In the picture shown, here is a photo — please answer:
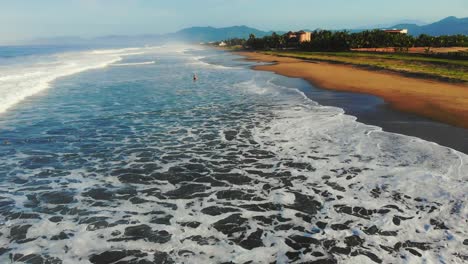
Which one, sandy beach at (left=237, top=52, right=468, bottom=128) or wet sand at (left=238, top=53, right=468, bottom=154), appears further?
sandy beach at (left=237, top=52, right=468, bottom=128)

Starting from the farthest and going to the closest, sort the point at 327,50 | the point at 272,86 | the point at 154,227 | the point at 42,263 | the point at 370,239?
the point at 327,50, the point at 272,86, the point at 154,227, the point at 370,239, the point at 42,263

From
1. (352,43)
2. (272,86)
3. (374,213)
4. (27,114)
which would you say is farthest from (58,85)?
(352,43)

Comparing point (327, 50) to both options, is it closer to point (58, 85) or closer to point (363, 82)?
point (363, 82)

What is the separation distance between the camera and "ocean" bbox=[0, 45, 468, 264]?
315 inches

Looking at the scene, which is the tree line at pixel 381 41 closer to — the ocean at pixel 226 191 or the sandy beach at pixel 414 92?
the sandy beach at pixel 414 92

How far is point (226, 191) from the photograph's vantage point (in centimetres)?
1095

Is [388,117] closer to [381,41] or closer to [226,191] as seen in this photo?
[226,191]

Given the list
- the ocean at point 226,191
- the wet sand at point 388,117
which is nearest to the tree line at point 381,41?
A: the wet sand at point 388,117

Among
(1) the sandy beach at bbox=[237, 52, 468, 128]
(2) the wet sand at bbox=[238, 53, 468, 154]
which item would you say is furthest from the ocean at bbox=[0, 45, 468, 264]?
(1) the sandy beach at bbox=[237, 52, 468, 128]

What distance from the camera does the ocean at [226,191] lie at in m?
8.01

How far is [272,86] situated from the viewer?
3272cm

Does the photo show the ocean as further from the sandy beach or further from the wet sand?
the sandy beach

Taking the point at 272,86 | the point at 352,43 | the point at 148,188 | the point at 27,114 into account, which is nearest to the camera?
the point at 148,188

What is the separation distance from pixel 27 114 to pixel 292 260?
1940cm
